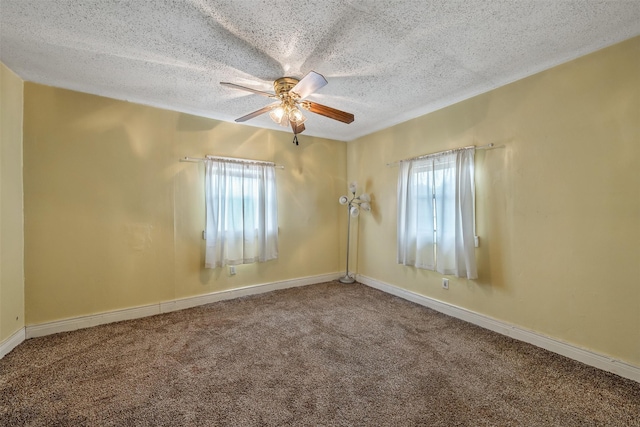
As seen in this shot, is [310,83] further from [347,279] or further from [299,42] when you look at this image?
[347,279]

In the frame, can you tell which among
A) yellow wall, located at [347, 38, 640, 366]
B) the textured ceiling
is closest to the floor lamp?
yellow wall, located at [347, 38, 640, 366]

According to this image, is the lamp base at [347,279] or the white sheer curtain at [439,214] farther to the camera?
the lamp base at [347,279]

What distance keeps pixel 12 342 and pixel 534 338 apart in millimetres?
4792

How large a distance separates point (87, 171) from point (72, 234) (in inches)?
27.2

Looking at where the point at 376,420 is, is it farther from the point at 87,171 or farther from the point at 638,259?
the point at 87,171

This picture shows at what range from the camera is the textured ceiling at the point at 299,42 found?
176cm

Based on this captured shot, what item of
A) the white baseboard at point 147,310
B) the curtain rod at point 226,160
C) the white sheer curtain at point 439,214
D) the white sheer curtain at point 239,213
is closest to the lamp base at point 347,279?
the white baseboard at point 147,310

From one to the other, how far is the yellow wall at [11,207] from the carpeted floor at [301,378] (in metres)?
0.37

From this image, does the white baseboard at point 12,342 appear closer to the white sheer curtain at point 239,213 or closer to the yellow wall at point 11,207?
the yellow wall at point 11,207

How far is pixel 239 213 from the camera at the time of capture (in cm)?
379

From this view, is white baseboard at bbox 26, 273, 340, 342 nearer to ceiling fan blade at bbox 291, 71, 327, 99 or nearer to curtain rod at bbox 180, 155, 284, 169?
curtain rod at bbox 180, 155, 284, 169

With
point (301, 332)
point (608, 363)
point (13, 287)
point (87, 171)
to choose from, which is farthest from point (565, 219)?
point (13, 287)

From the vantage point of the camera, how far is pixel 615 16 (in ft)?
6.05

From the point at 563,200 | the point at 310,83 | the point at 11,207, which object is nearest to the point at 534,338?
the point at 563,200
